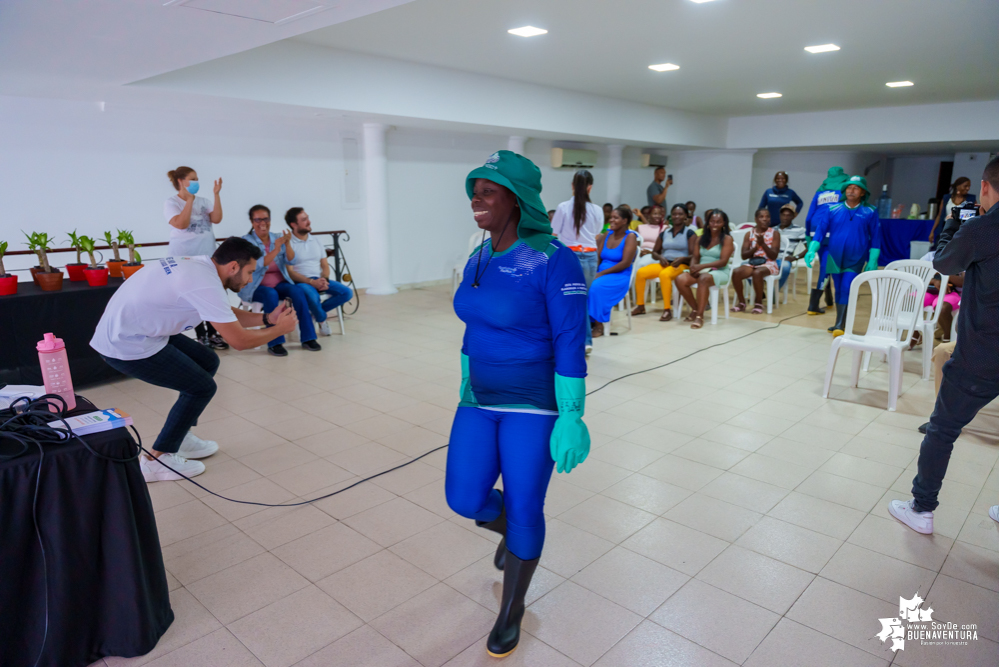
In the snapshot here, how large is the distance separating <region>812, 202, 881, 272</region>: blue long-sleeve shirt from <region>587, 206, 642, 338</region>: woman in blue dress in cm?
194

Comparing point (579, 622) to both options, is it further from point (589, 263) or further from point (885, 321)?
point (589, 263)

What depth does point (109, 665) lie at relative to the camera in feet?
6.35

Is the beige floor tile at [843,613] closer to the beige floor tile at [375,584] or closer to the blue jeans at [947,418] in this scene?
the blue jeans at [947,418]

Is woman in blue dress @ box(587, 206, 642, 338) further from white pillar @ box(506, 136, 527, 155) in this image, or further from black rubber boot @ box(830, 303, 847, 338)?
white pillar @ box(506, 136, 527, 155)

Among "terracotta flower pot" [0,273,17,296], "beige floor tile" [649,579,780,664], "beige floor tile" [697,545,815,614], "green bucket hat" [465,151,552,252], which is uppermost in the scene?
"green bucket hat" [465,151,552,252]

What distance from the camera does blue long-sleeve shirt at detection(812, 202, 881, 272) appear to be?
6.12m

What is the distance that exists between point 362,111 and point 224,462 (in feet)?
15.0

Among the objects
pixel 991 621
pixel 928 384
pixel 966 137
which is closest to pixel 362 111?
pixel 928 384

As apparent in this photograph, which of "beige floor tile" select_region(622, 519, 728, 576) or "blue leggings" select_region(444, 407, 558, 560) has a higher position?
"blue leggings" select_region(444, 407, 558, 560)

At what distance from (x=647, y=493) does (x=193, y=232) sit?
4238 mm

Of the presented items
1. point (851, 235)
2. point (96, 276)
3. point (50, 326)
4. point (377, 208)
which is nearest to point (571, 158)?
point (377, 208)

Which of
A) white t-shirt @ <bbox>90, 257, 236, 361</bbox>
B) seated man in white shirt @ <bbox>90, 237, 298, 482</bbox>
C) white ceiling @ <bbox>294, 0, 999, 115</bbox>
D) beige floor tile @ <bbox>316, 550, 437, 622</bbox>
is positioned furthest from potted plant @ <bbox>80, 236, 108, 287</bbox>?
beige floor tile @ <bbox>316, 550, 437, 622</bbox>

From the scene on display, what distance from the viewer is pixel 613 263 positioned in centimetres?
607

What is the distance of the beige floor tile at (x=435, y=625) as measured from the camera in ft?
6.61
